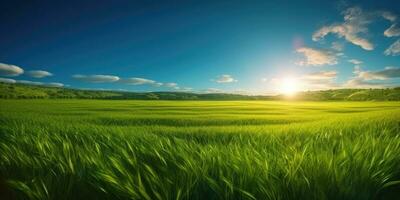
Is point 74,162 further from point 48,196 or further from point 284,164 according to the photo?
point 284,164

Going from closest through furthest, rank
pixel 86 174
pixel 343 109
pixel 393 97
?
pixel 86 174, pixel 393 97, pixel 343 109

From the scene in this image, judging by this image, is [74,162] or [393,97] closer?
[74,162]

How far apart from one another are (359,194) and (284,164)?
33 centimetres

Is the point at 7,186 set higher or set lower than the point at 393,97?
lower

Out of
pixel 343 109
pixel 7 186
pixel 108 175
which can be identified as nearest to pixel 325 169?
Answer: pixel 108 175

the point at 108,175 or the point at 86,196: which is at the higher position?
the point at 108,175

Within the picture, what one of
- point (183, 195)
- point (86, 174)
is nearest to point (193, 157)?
point (183, 195)

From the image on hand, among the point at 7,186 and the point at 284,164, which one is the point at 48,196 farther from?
the point at 284,164

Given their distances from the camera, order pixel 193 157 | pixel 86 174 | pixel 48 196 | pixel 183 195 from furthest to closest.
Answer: pixel 193 157 → pixel 86 174 → pixel 48 196 → pixel 183 195

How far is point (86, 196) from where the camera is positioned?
1373 millimetres

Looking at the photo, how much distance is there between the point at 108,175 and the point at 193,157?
486 mm

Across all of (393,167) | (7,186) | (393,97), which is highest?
(393,97)

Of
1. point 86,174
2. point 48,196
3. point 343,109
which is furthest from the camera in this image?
point 343,109

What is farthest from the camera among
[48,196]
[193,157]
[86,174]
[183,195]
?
[193,157]
